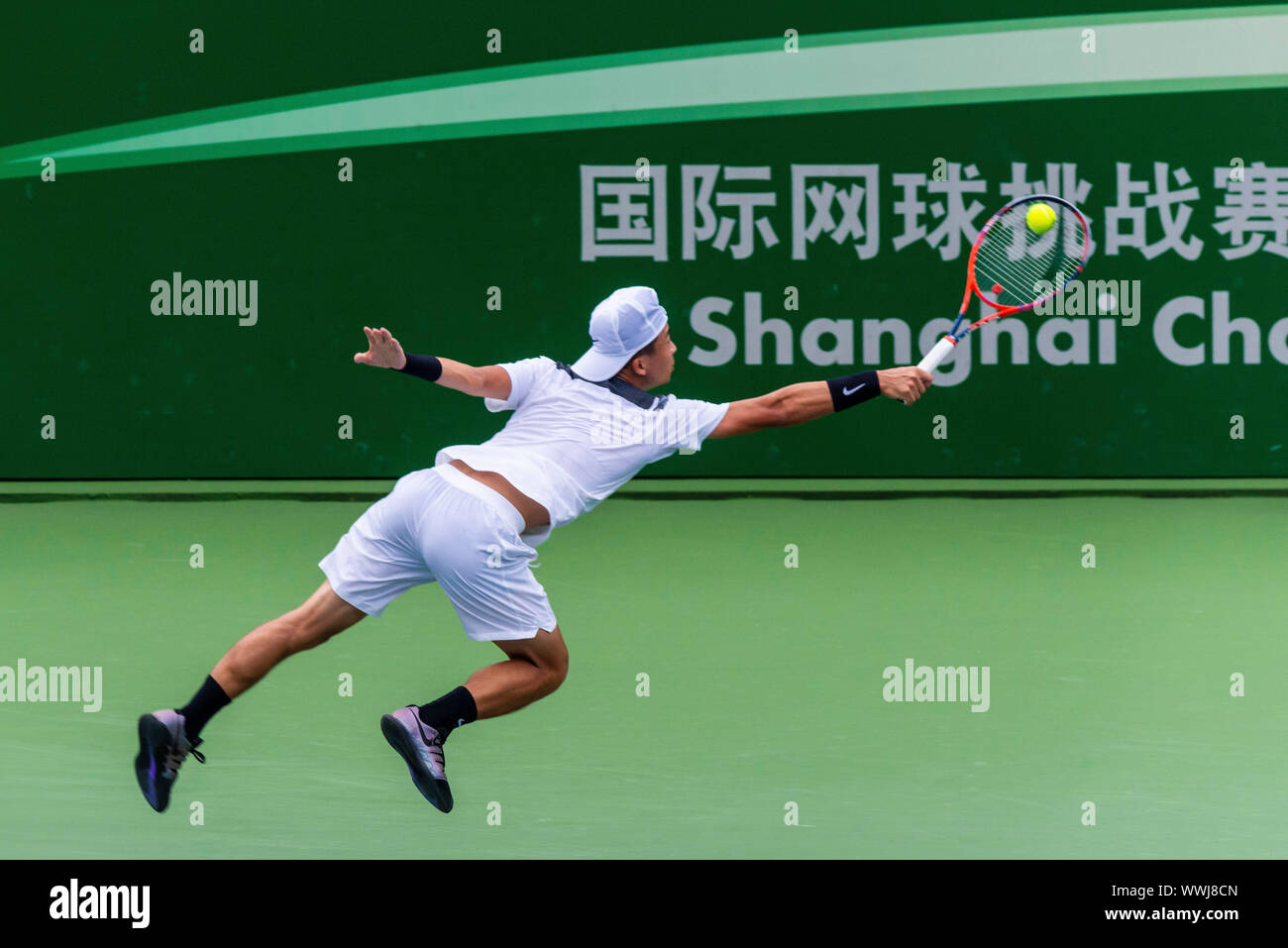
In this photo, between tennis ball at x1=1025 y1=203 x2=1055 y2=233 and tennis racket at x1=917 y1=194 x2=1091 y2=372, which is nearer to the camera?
tennis racket at x1=917 y1=194 x2=1091 y2=372

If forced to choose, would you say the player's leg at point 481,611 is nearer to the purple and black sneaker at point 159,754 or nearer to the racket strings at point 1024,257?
the purple and black sneaker at point 159,754

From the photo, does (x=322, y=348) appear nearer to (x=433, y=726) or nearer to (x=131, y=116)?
(x=131, y=116)

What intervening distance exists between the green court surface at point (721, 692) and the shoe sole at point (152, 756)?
0.21ft

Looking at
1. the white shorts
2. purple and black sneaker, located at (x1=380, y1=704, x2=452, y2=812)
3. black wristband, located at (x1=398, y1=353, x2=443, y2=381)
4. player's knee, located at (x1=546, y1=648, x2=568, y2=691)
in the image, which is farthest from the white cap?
purple and black sneaker, located at (x1=380, y1=704, x2=452, y2=812)

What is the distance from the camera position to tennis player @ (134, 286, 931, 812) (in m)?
4.02

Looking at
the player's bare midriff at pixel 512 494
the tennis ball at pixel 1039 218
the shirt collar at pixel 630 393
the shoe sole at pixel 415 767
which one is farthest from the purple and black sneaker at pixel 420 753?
the tennis ball at pixel 1039 218

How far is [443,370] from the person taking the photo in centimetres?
419

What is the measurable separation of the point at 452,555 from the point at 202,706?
2.30 ft

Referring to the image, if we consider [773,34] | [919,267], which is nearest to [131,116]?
[773,34]

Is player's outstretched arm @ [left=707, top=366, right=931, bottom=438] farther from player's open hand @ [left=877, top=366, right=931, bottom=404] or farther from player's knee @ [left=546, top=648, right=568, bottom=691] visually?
player's knee @ [left=546, top=648, right=568, bottom=691]

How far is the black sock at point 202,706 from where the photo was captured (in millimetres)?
4062

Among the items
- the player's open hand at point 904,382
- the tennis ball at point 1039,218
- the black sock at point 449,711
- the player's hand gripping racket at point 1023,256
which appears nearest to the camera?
the black sock at point 449,711

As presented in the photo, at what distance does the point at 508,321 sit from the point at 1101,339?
3.39 metres

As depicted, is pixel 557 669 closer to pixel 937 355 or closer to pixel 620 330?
pixel 620 330
